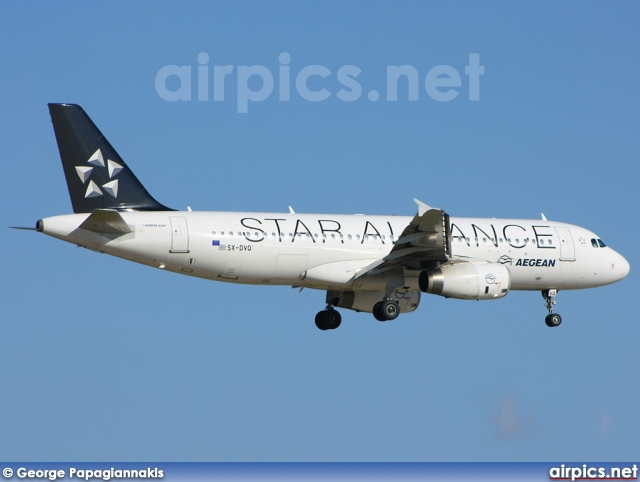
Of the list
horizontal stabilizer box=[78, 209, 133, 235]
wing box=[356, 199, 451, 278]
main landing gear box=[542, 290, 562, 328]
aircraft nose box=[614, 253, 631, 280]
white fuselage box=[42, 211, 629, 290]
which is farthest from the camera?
aircraft nose box=[614, 253, 631, 280]

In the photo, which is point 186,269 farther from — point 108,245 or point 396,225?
point 396,225

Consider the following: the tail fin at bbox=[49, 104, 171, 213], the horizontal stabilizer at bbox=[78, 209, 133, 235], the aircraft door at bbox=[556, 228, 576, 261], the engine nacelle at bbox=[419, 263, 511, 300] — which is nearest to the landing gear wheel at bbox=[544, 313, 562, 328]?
the aircraft door at bbox=[556, 228, 576, 261]

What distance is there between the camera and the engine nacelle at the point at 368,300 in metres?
42.3

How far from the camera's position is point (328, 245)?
129 ft

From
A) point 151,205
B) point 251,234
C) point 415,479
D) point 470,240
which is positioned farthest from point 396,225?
point 415,479

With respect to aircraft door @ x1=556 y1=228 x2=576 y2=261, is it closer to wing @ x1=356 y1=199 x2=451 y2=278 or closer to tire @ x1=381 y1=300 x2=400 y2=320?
wing @ x1=356 y1=199 x2=451 y2=278

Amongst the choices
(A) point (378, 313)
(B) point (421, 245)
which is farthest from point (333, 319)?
(B) point (421, 245)

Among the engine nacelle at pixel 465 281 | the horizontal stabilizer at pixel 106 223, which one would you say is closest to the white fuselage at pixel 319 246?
the horizontal stabilizer at pixel 106 223

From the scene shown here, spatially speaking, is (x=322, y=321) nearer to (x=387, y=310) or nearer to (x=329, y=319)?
(x=329, y=319)

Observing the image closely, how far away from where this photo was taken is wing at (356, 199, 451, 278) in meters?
37.9

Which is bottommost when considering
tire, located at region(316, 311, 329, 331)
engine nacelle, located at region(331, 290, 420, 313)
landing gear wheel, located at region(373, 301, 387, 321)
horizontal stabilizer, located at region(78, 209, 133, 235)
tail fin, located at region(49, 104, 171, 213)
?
landing gear wheel, located at region(373, 301, 387, 321)

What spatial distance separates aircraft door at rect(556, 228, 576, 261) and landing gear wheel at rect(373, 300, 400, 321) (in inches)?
265

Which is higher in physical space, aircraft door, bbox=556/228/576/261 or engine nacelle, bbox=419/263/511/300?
aircraft door, bbox=556/228/576/261

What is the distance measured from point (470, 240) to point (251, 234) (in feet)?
26.4
